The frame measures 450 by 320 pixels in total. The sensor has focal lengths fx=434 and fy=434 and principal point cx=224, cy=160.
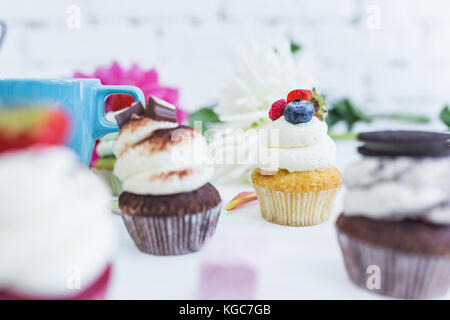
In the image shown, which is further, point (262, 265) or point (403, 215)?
point (262, 265)

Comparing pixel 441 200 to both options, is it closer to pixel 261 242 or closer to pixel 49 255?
pixel 261 242

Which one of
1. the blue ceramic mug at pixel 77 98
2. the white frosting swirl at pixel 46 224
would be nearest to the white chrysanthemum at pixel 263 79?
the blue ceramic mug at pixel 77 98

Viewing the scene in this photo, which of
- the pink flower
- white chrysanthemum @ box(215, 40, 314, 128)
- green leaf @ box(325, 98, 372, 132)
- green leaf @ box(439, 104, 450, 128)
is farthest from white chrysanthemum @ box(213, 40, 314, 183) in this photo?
green leaf @ box(325, 98, 372, 132)

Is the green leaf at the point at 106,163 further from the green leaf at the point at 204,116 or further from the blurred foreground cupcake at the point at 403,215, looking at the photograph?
the blurred foreground cupcake at the point at 403,215

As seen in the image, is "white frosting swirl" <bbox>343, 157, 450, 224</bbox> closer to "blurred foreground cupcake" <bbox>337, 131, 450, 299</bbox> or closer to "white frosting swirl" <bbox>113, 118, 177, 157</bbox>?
"blurred foreground cupcake" <bbox>337, 131, 450, 299</bbox>

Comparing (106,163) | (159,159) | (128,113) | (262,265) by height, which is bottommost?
(262,265)

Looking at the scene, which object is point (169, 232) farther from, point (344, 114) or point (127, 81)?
point (344, 114)

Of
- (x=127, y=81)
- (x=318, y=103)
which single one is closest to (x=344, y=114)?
(x=318, y=103)
